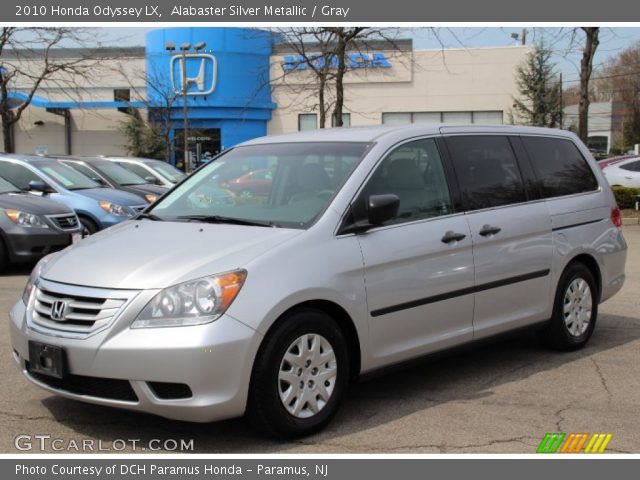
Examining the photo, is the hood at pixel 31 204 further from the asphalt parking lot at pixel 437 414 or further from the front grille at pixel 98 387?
the front grille at pixel 98 387

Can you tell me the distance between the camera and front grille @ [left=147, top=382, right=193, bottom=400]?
4098 millimetres

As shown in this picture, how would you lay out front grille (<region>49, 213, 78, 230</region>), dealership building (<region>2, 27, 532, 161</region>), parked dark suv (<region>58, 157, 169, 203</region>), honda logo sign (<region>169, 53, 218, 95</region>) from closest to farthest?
front grille (<region>49, 213, 78, 230</region>)
parked dark suv (<region>58, 157, 169, 203</region>)
honda logo sign (<region>169, 53, 218, 95</region>)
dealership building (<region>2, 27, 532, 161</region>)

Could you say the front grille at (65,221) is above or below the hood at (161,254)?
below

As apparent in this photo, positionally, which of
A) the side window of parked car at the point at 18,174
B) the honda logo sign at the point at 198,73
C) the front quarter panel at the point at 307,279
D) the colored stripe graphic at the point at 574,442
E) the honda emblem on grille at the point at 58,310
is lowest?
the colored stripe graphic at the point at 574,442

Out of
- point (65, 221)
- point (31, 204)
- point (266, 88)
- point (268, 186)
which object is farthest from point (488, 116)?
point (268, 186)

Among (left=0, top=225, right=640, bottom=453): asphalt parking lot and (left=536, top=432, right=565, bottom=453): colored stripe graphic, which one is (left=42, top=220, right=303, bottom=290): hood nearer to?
(left=0, top=225, right=640, bottom=453): asphalt parking lot

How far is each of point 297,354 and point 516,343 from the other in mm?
3102

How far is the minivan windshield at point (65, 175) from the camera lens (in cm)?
1318

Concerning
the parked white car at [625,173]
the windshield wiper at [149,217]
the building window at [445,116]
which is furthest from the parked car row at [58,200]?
the building window at [445,116]

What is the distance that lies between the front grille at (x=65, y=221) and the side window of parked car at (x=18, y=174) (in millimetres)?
1865

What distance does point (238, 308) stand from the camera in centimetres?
413

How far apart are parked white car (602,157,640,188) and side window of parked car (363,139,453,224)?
17.7 m

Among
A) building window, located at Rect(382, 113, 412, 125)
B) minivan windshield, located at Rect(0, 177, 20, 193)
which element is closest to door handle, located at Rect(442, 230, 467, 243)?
minivan windshield, located at Rect(0, 177, 20, 193)

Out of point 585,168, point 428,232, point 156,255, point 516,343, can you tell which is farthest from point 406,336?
point 585,168
